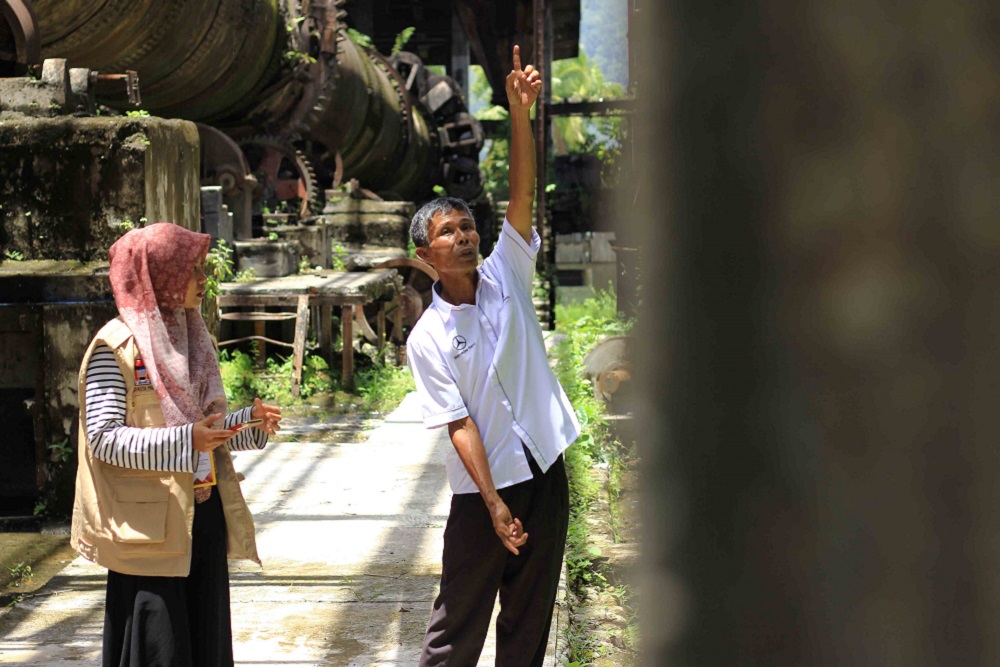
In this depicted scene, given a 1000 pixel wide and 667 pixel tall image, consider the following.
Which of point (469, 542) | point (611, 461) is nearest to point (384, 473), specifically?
point (611, 461)

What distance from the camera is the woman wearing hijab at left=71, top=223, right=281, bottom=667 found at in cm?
302

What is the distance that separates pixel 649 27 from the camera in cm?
37

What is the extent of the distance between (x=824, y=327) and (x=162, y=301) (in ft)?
9.74

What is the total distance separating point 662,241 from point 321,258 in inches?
452

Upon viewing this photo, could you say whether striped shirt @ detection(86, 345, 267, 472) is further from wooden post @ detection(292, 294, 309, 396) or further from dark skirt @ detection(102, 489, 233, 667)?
wooden post @ detection(292, 294, 309, 396)

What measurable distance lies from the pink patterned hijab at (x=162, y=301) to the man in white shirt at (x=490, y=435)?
59 centimetres

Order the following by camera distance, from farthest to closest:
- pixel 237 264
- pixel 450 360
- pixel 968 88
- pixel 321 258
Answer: pixel 321 258
pixel 237 264
pixel 450 360
pixel 968 88

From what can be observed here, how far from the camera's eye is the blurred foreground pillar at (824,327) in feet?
1.11

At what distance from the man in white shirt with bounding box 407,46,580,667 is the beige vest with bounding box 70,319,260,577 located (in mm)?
656

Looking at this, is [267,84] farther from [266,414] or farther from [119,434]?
[119,434]

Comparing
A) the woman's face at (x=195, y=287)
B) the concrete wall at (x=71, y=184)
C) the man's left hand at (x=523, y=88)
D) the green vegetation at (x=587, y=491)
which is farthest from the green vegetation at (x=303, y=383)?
the man's left hand at (x=523, y=88)

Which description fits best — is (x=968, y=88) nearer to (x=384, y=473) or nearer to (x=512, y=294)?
(x=512, y=294)

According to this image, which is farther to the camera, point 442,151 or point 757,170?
point 442,151

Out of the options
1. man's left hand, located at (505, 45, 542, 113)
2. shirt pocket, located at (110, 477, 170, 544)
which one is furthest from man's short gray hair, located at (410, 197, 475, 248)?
shirt pocket, located at (110, 477, 170, 544)
